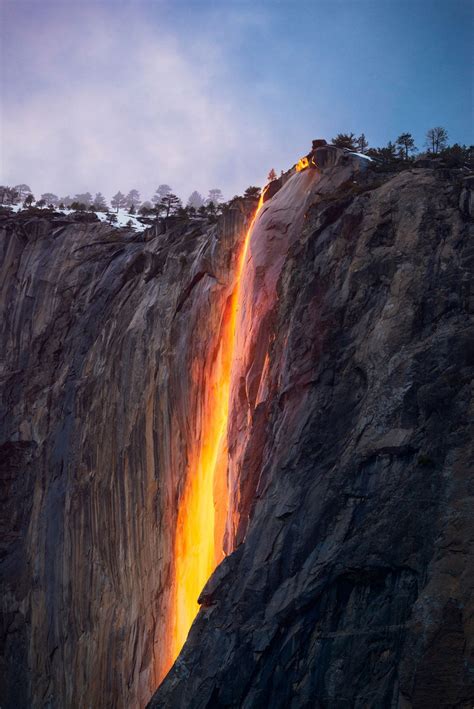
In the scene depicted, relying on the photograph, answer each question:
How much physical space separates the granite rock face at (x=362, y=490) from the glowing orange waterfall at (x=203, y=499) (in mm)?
5493

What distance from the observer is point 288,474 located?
18.3 m

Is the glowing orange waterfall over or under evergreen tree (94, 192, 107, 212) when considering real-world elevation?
under

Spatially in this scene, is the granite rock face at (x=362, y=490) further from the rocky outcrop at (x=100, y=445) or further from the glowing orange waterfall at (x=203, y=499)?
the rocky outcrop at (x=100, y=445)

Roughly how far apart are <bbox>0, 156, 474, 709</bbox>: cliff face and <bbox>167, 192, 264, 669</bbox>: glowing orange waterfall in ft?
1.98

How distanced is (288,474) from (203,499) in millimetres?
Result: 9292

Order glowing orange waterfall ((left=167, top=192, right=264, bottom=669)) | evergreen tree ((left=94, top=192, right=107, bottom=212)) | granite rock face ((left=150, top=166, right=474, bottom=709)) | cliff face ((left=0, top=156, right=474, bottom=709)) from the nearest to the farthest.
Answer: granite rock face ((left=150, top=166, right=474, bottom=709))
cliff face ((left=0, top=156, right=474, bottom=709))
glowing orange waterfall ((left=167, top=192, right=264, bottom=669))
evergreen tree ((left=94, top=192, right=107, bottom=212))

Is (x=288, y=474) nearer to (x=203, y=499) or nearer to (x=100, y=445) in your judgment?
(x=203, y=499)

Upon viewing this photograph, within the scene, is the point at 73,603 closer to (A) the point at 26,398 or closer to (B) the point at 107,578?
(B) the point at 107,578

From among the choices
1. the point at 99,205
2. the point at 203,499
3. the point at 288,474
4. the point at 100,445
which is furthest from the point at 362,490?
the point at 99,205

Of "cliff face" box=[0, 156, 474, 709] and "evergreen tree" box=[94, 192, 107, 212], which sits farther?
"evergreen tree" box=[94, 192, 107, 212]

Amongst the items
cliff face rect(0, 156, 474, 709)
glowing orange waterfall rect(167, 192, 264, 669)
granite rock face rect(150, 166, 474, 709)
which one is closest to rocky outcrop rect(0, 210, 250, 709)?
cliff face rect(0, 156, 474, 709)

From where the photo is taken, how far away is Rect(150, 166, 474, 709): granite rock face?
48.8 feet

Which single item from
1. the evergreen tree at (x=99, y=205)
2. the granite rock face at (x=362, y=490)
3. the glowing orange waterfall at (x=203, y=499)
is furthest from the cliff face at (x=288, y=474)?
the evergreen tree at (x=99, y=205)

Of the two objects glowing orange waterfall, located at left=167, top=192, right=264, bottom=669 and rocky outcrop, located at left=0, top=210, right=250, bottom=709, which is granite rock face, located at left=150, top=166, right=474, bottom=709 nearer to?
glowing orange waterfall, located at left=167, top=192, right=264, bottom=669
